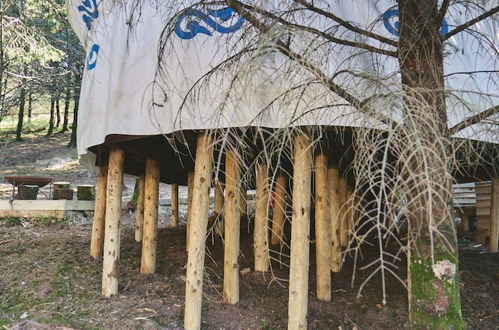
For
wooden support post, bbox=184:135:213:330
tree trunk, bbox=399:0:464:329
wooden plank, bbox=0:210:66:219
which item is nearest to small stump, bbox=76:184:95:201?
wooden plank, bbox=0:210:66:219

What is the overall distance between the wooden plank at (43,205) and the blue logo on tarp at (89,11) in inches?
172

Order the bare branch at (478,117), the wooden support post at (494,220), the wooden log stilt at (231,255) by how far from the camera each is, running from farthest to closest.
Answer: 1. the wooden support post at (494,220)
2. the wooden log stilt at (231,255)
3. the bare branch at (478,117)

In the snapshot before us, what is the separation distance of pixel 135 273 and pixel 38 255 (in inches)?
60.2

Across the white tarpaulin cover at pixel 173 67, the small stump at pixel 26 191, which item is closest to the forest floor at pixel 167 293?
the white tarpaulin cover at pixel 173 67

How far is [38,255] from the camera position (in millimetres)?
6348

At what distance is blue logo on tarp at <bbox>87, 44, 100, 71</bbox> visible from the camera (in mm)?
5320

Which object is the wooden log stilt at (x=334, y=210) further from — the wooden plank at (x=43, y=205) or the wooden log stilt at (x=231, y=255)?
the wooden plank at (x=43, y=205)

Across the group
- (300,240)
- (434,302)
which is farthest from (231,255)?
(434,302)

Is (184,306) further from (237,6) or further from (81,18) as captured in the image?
(81,18)

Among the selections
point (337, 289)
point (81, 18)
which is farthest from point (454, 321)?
point (81, 18)

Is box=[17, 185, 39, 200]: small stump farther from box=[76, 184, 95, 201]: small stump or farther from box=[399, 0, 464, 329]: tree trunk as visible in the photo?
box=[399, 0, 464, 329]: tree trunk

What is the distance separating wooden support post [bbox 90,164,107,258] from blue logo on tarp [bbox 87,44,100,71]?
2.01 metres

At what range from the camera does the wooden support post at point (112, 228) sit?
5.29m

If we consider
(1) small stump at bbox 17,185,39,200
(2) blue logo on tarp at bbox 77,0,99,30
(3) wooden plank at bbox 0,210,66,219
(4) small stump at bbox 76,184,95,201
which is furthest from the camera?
(4) small stump at bbox 76,184,95,201
